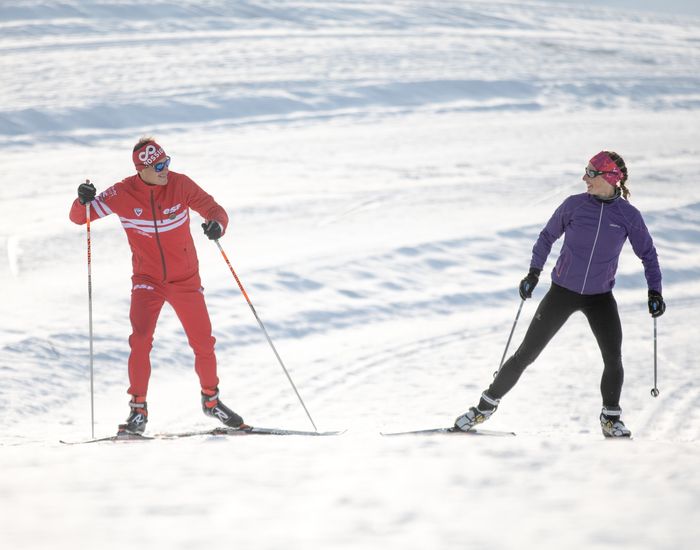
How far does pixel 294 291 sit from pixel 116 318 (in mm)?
1958

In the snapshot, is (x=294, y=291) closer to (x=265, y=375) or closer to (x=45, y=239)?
(x=265, y=375)

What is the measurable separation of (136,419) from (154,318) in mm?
600

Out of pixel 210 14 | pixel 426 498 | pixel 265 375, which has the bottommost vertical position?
pixel 265 375

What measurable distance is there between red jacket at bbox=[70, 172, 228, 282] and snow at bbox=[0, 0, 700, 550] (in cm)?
105

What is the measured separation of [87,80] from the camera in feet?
54.9

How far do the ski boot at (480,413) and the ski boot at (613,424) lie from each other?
0.62 metres

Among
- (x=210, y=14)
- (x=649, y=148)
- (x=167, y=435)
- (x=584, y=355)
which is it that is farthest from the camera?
(x=210, y=14)

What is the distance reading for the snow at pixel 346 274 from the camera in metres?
3.08

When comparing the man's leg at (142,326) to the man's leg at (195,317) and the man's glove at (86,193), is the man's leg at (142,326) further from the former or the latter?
the man's glove at (86,193)

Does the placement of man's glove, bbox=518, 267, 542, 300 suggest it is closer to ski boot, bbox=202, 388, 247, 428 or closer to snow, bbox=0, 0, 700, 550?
snow, bbox=0, 0, 700, 550

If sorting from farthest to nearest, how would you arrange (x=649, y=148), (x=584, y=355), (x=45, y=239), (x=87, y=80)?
(x=87, y=80)
(x=649, y=148)
(x=45, y=239)
(x=584, y=355)

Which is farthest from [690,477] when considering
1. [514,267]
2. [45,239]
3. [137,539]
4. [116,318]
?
[45,239]

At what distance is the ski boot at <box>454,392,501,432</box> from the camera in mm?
4932

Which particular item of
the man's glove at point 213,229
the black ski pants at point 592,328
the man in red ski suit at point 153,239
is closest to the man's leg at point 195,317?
the man in red ski suit at point 153,239
